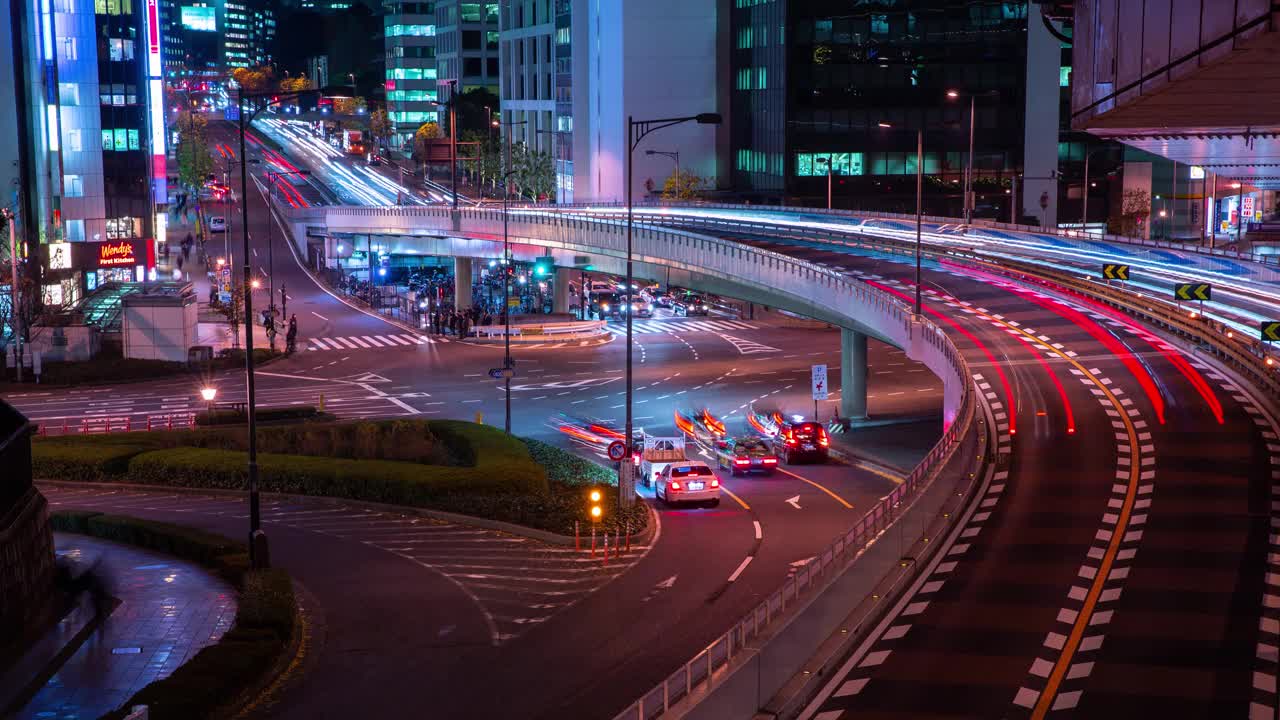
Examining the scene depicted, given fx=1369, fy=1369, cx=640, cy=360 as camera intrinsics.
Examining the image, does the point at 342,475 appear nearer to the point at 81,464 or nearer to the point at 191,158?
the point at 81,464

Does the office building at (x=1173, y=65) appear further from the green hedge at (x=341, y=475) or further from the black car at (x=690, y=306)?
the black car at (x=690, y=306)

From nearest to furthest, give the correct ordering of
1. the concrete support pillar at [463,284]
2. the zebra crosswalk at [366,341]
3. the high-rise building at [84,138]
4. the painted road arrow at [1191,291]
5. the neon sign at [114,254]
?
the painted road arrow at [1191,291] → the zebra crosswalk at [366,341] → the high-rise building at [84,138] → the neon sign at [114,254] → the concrete support pillar at [463,284]

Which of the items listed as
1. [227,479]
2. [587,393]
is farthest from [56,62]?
[227,479]

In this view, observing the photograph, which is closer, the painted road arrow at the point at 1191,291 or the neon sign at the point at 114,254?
the painted road arrow at the point at 1191,291

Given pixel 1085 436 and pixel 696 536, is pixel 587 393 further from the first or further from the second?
pixel 1085 436

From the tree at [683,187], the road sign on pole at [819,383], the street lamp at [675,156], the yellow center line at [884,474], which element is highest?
the street lamp at [675,156]

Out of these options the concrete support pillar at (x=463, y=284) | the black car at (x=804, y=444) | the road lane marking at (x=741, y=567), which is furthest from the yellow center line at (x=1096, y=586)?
the concrete support pillar at (x=463, y=284)

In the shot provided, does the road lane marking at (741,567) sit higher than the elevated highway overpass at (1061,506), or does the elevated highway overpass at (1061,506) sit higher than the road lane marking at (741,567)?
the elevated highway overpass at (1061,506)

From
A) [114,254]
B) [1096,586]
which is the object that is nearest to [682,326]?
[114,254]

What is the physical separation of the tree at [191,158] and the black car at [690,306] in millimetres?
61329

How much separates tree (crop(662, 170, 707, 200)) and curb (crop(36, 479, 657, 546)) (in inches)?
3020

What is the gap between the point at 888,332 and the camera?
50.0 meters

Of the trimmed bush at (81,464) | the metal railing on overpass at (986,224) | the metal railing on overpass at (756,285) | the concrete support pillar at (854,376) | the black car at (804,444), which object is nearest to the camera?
the metal railing on overpass at (756,285)

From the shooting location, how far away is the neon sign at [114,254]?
9431 cm
